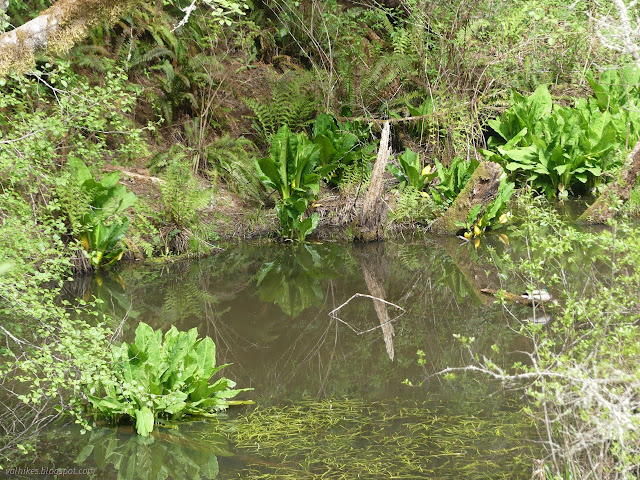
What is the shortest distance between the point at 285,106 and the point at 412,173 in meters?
2.42

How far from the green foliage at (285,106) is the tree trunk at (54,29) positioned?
5.50 meters

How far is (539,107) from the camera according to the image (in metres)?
11.4

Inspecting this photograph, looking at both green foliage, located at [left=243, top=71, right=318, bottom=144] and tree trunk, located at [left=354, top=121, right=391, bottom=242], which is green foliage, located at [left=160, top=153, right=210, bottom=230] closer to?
tree trunk, located at [left=354, top=121, right=391, bottom=242]

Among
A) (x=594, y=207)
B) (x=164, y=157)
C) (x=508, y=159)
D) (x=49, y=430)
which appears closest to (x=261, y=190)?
(x=164, y=157)

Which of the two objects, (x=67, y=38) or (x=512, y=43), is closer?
(x=67, y=38)

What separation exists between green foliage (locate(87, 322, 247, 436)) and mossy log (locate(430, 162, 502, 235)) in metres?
5.38

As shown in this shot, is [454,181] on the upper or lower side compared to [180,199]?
lower

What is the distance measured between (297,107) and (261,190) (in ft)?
6.53

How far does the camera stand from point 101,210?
7879 mm

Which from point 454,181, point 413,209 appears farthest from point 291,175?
point 454,181

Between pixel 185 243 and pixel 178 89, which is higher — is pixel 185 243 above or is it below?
below

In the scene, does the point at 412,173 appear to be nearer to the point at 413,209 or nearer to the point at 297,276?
the point at 413,209

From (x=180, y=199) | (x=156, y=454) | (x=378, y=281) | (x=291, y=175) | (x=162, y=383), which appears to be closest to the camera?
(x=156, y=454)

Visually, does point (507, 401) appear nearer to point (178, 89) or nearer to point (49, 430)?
point (49, 430)
